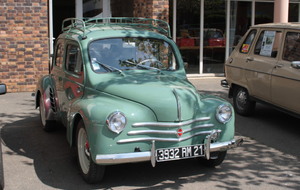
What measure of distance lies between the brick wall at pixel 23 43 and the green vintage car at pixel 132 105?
484cm

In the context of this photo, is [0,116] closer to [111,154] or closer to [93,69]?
[93,69]

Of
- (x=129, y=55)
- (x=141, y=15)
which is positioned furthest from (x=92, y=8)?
(x=129, y=55)

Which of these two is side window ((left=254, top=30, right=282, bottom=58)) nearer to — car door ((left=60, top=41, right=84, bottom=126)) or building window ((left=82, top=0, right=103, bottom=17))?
car door ((left=60, top=41, right=84, bottom=126))

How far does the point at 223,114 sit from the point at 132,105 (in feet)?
3.57

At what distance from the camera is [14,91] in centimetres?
1069

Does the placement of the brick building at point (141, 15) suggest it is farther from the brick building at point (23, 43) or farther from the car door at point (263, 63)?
the car door at point (263, 63)

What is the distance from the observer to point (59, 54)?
6.58 metres

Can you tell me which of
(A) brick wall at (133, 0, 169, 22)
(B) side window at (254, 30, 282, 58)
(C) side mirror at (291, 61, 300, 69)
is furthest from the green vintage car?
(A) brick wall at (133, 0, 169, 22)

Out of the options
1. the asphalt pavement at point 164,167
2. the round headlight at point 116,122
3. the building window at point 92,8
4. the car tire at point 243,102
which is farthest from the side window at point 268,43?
the building window at point 92,8

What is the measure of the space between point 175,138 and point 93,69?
1.50m

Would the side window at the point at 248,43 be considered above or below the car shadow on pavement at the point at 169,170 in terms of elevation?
above

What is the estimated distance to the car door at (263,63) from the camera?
7.23m

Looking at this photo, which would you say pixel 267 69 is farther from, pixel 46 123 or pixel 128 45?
pixel 46 123

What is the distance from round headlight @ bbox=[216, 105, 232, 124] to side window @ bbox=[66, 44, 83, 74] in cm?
190
